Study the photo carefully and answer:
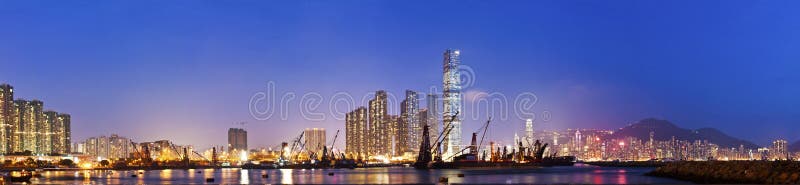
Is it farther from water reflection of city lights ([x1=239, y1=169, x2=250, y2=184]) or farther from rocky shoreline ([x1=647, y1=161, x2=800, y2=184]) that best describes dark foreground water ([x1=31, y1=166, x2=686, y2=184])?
rocky shoreline ([x1=647, y1=161, x2=800, y2=184])

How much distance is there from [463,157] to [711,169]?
122m

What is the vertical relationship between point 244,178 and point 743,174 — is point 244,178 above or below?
below

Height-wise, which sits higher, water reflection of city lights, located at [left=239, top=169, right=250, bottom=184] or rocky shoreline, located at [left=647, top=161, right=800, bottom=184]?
rocky shoreline, located at [left=647, top=161, right=800, bottom=184]

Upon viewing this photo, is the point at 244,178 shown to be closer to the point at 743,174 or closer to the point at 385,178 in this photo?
the point at 385,178

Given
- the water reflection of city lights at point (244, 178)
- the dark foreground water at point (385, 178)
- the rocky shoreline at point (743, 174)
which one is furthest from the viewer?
the water reflection of city lights at point (244, 178)

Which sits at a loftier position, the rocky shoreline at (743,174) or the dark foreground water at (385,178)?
the rocky shoreline at (743,174)

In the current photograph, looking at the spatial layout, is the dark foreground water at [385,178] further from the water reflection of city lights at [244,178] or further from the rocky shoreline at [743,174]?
the rocky shoreline at [743,174]

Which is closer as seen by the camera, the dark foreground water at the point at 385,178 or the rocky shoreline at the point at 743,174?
the rocky shoreline at the point at 743,174

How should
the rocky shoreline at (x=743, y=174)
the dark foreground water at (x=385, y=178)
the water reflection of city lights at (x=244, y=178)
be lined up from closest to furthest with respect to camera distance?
the rocky shoreline at (x=743, y=174) → the dark foreground water at (x=385, y=178) → the water reflection of city lights at (x=244, y=178)

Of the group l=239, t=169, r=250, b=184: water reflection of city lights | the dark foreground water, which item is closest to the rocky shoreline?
the dark foreground water

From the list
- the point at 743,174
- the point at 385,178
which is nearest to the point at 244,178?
the point at 385,178

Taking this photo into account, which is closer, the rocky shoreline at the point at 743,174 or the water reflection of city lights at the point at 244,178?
the rocky shoreline at the point at 743,174

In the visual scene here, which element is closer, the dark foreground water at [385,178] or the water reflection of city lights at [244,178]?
the dark foreground water at [385,178]

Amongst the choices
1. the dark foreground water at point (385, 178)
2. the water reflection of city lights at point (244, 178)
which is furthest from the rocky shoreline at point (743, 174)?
the water reflection of city lights at point (244, 178)
